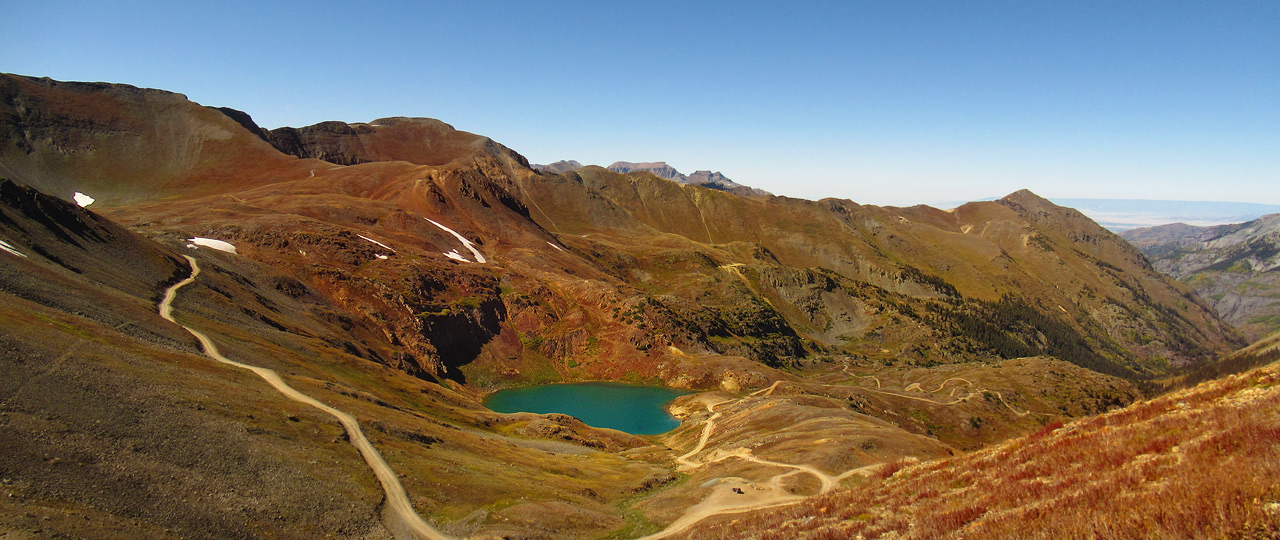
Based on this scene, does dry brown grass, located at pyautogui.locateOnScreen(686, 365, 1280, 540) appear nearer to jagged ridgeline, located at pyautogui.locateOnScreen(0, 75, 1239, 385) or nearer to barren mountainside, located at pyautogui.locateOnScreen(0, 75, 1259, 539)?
Answer: barren mountainside, located at pyautogui.locateOnScreen(0, 75, 1259, 539)

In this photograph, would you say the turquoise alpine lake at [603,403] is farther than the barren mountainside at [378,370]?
Yes

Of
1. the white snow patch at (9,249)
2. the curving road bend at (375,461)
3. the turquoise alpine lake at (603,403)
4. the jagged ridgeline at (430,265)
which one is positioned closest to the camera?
the curving road bend at (375,461)

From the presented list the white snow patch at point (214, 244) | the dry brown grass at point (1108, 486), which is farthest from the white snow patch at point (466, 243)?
the dry brown grass at point (1108, 486)

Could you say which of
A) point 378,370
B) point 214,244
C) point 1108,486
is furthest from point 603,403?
point 1108,486

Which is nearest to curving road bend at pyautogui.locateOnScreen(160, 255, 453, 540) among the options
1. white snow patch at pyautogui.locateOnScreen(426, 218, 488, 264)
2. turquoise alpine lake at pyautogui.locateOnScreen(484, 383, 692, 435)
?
turquoise alpine lake at pyautogui.locateOnScreen(484, 383, 692, 435)

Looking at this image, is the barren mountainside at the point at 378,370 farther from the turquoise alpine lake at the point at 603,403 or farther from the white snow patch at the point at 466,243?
the turquoise alpine lake at the point at 603,403

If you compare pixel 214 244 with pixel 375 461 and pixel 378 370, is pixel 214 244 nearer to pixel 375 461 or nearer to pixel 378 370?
pixel 378 370
